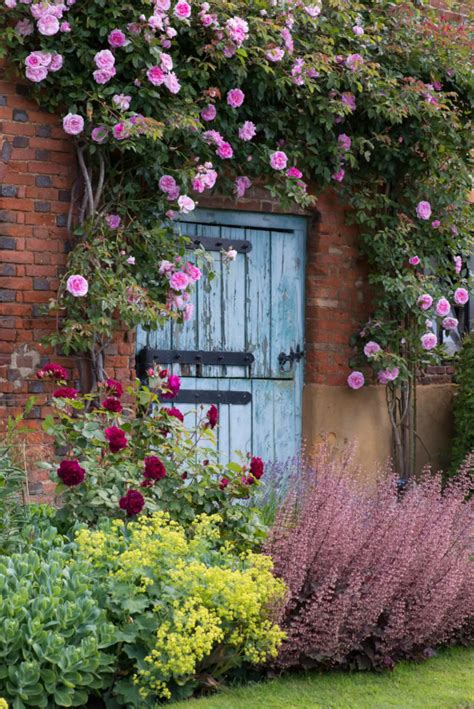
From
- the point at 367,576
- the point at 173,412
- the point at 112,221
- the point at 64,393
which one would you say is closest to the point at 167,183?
the point at 112,221

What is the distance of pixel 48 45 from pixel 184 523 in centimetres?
303

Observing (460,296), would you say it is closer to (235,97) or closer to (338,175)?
(338,175)

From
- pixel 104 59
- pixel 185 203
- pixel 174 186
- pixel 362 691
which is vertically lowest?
pixel 362 691

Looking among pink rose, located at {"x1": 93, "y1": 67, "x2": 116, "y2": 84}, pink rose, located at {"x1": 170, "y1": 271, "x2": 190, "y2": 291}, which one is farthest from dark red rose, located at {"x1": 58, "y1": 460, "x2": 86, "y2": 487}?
pink rose, located at {"x1": 93, "y1": 67, "x2": 116, "y2": 84}

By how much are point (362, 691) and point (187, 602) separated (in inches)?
37.8


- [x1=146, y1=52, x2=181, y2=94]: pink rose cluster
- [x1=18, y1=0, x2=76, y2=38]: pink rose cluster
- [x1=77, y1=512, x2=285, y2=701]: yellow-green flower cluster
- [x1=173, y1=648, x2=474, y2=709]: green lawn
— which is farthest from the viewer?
[x1=146, y1=52, x2=181, y2=94]: pink rose cluster

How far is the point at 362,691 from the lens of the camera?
4664 mm

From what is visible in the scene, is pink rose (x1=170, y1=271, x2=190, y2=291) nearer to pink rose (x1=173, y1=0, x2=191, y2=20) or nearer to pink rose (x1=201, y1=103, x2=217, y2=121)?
pink rose (x1=201, y1=103, x2=217, y2=121)

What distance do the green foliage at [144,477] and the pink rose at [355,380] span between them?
8.81 ft

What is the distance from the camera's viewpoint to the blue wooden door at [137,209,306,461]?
752 cm

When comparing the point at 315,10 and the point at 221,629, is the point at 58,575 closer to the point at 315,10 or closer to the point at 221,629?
the point at 221,629

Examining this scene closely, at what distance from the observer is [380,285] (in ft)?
26.8

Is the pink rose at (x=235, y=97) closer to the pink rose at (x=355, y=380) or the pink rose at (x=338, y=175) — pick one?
the pink rose at (x=338, y=175)

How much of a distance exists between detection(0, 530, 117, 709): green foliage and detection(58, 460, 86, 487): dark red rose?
46 cm
